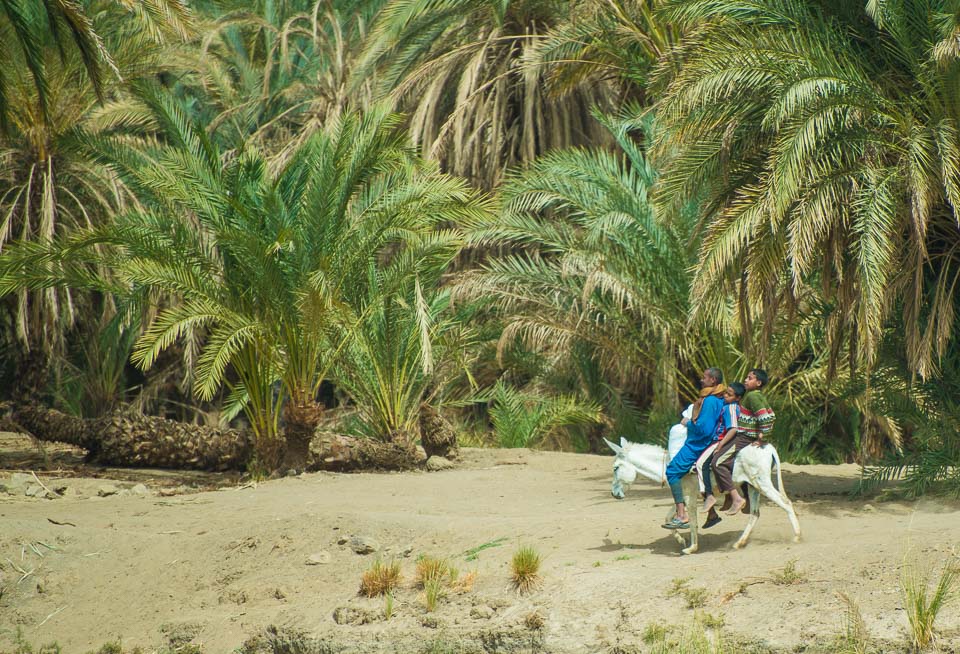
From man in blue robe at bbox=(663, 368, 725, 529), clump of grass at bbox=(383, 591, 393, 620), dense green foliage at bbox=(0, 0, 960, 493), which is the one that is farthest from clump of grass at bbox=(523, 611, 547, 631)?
dense green foliage at bbox=(0, 0, 960, 493)

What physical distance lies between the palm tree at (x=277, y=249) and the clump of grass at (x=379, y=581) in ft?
14.3

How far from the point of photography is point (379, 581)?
8992mm

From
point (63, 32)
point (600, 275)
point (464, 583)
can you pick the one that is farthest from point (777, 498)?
point (63, 32)

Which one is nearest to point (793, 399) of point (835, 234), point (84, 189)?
point (835, 234)

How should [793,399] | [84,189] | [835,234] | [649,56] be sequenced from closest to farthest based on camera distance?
[835,234] → [793,399] → [649,56] → [84,189]

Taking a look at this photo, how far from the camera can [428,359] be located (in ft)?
42.9

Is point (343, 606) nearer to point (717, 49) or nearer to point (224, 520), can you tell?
point (224, 520)

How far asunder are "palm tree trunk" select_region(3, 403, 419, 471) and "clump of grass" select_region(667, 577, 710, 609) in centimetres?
701

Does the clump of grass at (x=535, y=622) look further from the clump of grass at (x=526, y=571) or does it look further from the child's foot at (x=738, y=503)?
the child's foot at (x=738, y=503)

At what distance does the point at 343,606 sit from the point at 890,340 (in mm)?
6147

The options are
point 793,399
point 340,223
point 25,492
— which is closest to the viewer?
point 25,492

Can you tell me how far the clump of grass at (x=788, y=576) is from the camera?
7867mm

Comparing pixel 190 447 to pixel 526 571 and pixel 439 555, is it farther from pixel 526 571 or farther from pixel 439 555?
pixel 526 571

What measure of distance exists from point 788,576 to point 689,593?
2.37ft
